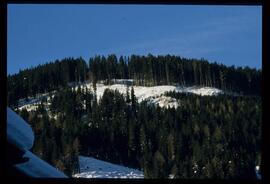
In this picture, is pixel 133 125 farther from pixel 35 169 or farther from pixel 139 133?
pixel 35 169

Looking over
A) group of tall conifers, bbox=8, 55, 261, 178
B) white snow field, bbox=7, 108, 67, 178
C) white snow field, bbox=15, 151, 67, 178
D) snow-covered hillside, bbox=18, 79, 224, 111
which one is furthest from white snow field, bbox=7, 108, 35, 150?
snow-covered hillside, bbox=18, 79, 224, 111

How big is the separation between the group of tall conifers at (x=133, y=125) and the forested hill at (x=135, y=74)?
25 mm

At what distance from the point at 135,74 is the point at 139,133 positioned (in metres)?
2.81

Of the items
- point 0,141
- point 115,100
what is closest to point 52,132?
point 115,100

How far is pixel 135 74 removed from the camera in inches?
444

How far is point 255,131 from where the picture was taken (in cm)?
714

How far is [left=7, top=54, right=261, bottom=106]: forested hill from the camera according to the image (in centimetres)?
868

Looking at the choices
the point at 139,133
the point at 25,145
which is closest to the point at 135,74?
the point at 139,133

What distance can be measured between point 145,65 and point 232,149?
7.89ft

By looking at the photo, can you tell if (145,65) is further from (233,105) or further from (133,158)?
(133,158)

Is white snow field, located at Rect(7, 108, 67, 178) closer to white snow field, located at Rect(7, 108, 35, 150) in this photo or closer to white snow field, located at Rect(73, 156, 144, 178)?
white snow field, located at Rect(7, 108, 35, 150)

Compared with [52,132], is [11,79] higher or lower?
higher

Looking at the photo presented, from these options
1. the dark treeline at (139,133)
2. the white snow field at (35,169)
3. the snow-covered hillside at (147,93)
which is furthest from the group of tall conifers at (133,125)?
the white snow field at (35,169)

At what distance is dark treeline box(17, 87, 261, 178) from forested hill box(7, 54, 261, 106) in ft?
1.04
